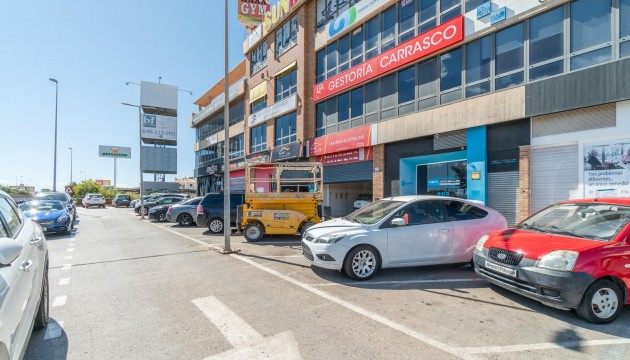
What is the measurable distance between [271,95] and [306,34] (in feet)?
17.8

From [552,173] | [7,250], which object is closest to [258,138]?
[552,173]

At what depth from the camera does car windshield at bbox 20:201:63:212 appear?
13.2 meters

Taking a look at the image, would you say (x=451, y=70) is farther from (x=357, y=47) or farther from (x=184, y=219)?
(x=184, y=219)

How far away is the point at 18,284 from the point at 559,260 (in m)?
5.52

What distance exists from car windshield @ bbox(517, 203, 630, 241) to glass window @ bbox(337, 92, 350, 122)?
1321 cm

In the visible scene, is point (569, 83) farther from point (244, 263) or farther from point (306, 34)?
point (306, 34)

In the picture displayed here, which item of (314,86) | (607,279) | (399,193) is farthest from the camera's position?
(314,86)

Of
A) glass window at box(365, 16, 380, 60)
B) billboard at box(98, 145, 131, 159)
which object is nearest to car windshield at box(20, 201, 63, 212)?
glass window at box(365, 16, 380, 60)

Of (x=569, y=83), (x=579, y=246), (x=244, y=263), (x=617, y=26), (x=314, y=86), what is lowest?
(x=244, y=263)

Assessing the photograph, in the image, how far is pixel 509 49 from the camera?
11.7 meters

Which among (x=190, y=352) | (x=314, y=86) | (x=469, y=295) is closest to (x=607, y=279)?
(x=469, y=295)

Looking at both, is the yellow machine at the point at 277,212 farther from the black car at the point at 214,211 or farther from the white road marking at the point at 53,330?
the white road marking at the point at 53,330

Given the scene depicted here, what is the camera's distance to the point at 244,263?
754 centimetres

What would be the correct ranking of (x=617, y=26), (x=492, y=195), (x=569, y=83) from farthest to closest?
(x=492, y=195)
(x=569, y=83)
(x=617, y=26)
